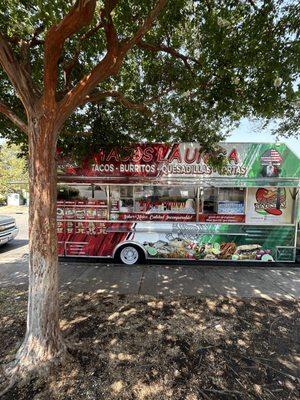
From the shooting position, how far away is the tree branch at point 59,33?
2.21 meters

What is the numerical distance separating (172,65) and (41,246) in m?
3.97

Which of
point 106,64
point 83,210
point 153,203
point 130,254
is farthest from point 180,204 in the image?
point 106,64

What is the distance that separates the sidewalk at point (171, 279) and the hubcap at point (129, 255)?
0.74ft

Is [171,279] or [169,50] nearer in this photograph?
[169,50]

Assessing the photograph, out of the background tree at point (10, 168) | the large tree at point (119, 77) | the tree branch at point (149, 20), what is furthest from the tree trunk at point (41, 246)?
the background tree at point (10, 168)

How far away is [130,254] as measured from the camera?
620cm

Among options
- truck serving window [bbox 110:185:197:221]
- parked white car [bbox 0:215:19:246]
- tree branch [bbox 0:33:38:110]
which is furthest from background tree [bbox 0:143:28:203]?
tree branch [bbox 0:33:38:110]

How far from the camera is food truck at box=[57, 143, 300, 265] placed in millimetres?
5832

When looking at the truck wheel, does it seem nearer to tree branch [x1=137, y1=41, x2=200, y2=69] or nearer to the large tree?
the large tree

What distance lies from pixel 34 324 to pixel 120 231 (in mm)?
3562

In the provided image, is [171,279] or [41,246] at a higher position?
[41,246]

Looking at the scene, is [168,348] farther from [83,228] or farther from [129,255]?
[83,228]

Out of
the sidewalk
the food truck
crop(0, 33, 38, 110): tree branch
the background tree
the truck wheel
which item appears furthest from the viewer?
the background tree

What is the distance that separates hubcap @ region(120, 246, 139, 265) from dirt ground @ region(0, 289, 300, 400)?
6.29ft
